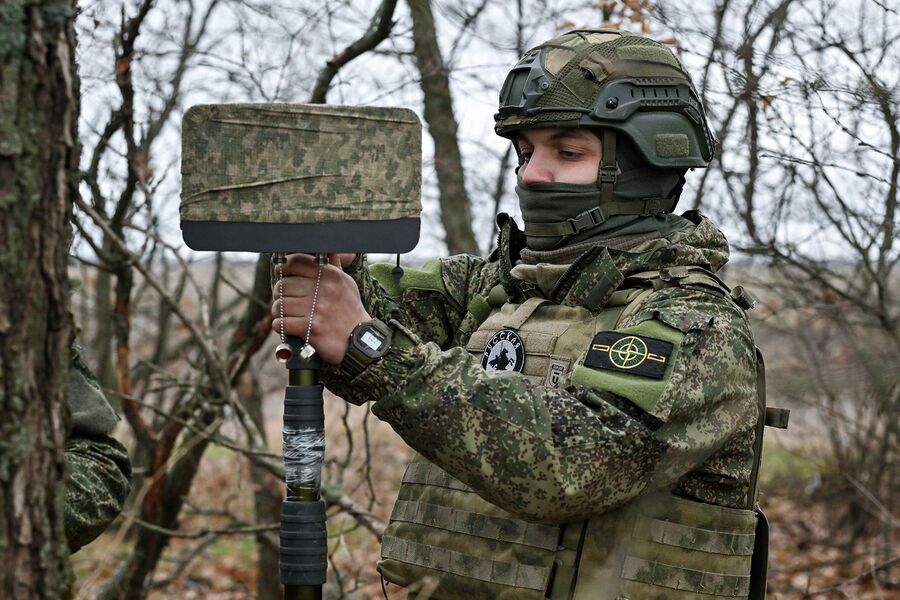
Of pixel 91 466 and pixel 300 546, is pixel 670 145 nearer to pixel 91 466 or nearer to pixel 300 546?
pixel 300 546

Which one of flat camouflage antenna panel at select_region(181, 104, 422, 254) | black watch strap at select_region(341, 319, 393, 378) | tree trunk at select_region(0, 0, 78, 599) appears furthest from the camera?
black watch strap at select_region(341, 319, 393, 378)

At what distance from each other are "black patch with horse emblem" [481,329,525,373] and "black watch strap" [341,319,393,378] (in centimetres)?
57

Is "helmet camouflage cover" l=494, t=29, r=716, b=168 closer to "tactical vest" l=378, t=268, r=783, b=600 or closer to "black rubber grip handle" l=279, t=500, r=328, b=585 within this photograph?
"tactical vest" l=378, t=268, r=783, b=600

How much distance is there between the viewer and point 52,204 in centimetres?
163

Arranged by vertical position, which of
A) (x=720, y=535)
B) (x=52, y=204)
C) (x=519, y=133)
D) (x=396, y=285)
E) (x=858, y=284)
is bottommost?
(x=720, y=535)

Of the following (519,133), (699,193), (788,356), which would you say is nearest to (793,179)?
(699,193)

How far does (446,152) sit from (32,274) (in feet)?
13.9

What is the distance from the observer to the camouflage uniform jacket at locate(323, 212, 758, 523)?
7.58 feet

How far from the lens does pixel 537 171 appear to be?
3002 mm

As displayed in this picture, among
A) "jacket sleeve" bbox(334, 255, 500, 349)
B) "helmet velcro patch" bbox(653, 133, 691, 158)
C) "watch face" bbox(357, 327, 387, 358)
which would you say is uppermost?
"helmet velcro patch" bbox(653, 133, 691, 158)

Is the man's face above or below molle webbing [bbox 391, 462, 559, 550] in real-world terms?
above

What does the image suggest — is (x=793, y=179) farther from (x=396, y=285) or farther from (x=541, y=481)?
(x=541, y=481)

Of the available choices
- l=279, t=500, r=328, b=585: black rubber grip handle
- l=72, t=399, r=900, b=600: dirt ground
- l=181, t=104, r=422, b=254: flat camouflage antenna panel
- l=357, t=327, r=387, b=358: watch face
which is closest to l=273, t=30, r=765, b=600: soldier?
l=357, t=327, r=387, b=358: watch face

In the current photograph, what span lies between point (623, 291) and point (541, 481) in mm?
746
